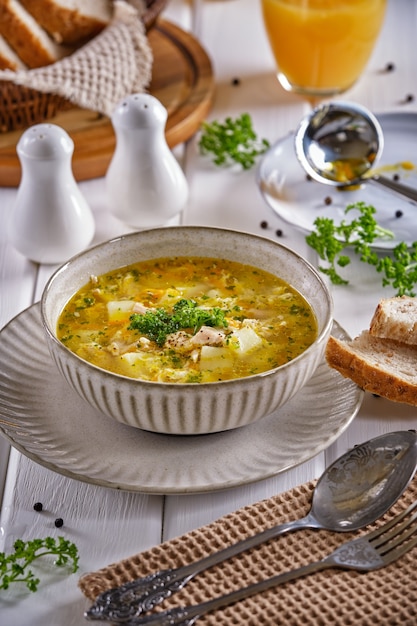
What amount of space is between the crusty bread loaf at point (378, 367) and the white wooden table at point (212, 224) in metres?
0.11

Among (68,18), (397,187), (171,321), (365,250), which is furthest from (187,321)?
(68,18)

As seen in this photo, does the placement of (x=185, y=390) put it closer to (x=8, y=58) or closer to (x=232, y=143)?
(x=232, y=143)

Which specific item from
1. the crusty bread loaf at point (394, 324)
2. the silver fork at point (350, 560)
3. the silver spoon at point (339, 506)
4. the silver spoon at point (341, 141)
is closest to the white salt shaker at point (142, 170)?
the silver spoon at point (341, 141)

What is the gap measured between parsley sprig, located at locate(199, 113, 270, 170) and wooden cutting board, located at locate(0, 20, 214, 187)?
→ 0.13m

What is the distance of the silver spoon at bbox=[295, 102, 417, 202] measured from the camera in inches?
146

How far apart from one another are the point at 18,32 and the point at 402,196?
1.79m

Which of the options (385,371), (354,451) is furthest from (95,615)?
(385,371)

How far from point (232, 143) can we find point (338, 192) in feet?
1.74

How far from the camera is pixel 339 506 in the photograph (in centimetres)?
217

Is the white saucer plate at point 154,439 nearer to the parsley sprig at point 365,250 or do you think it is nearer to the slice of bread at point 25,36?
the parsley sprig at point 365,250

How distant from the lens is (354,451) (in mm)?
2303

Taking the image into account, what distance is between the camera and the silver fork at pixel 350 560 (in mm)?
1884

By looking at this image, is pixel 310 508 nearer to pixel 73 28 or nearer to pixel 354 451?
pixel 354 451

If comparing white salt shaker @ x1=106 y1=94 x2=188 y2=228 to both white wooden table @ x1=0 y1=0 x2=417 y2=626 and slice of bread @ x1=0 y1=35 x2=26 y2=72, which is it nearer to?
white wooden table @ x1=0 y1=0 x2=417 y2=626
